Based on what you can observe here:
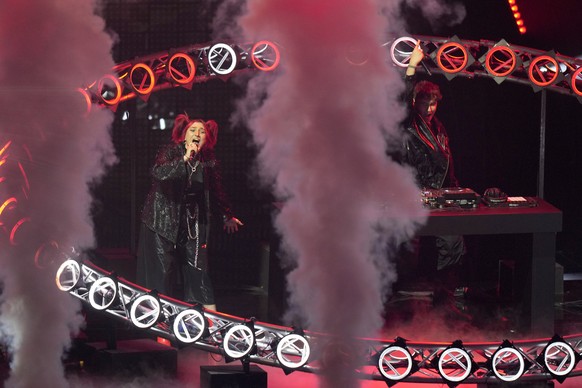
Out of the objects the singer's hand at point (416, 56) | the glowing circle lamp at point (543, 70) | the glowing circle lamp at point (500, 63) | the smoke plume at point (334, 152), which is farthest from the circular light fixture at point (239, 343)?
the glowing circle lamp at point (543, 70)

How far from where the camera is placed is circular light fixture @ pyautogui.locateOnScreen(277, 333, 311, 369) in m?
8.33

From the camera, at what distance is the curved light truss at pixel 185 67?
9.77 meters

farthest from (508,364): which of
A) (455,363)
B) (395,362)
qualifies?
(395,362)

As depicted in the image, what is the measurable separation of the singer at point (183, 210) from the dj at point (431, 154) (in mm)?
1849

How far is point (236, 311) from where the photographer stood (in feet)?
34.8

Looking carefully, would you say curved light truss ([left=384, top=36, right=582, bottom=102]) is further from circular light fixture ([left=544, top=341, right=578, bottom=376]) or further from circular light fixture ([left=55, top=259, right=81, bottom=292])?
circular light fixture ([left=55, top=259, right=81, bottom=292])

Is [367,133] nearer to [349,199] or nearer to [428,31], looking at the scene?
[349,199]

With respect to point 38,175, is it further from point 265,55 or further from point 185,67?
point 265,55

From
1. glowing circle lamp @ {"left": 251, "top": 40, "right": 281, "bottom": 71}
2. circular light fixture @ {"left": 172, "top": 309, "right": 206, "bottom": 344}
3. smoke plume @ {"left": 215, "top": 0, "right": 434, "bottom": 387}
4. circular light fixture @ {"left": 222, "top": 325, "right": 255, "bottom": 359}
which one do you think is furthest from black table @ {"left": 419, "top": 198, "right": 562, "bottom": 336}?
circular light fixture @ {"left": 172, "top": 309, "right": 206, "bottom": 344}

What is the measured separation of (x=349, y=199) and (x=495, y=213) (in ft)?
9.06

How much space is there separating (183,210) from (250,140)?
77.7 inches

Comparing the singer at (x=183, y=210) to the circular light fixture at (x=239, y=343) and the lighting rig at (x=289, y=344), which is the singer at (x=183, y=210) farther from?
the circular light fixture at (x=239, y=343)

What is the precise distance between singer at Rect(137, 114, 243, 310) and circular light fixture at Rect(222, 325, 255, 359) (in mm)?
1725

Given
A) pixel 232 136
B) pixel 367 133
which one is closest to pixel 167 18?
pixel 232 136
